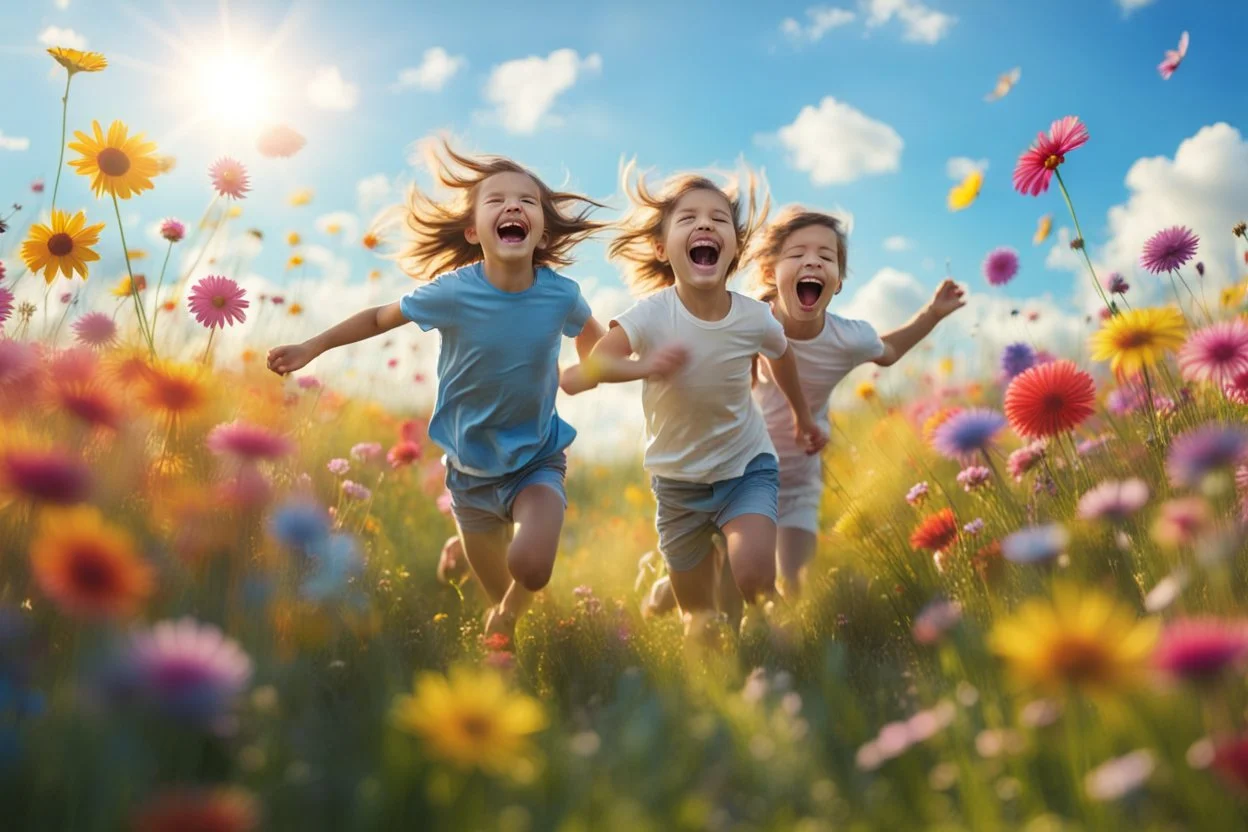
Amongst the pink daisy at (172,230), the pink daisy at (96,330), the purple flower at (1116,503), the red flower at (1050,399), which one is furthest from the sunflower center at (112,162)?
the purple flower at (1116,503)

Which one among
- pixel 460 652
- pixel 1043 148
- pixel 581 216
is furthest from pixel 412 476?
pixel 1043 148

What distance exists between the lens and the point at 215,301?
3.42 m

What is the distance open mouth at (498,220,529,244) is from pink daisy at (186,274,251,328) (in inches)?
38.6

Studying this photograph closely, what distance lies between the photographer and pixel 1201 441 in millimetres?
1438

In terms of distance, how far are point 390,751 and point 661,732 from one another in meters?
0.46

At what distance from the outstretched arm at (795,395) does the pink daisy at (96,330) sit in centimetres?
239

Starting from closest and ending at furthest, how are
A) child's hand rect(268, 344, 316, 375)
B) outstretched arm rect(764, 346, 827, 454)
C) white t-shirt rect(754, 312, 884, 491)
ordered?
child's hand rect(268, 344, 316, 375)
outstretched arm rect(764, 346, 827, 454)
white t-shirt rect(754, 312, 884, 491)

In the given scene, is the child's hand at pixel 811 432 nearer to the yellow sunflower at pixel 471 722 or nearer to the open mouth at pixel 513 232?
the open mouth at pixel 513 232

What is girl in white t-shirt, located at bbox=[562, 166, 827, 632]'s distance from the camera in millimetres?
3680

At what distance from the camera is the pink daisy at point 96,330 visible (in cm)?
334

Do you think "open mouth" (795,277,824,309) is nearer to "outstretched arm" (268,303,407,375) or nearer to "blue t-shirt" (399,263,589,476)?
"blue t-shirt" (399,263,589,476)

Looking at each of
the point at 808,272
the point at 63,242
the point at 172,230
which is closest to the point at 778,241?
the point at 808,272

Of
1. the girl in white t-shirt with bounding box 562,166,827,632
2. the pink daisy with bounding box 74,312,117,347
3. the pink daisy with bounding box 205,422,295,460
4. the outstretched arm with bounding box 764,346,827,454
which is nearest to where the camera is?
the pink daisy with bounding box 205,422,295,460

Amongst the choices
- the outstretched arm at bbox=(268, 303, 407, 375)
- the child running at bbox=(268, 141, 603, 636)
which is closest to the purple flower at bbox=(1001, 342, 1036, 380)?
the child running at bbox=(268, 141, 603, 636)
